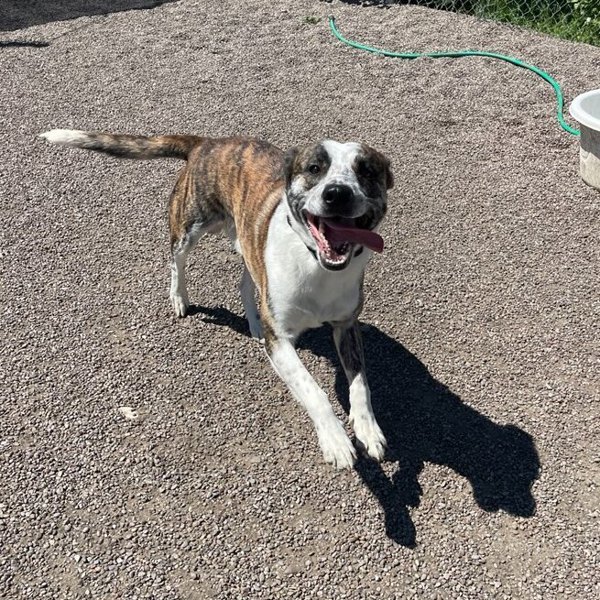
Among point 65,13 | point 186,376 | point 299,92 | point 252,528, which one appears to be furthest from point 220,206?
point 65,13

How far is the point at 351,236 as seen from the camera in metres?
3.06

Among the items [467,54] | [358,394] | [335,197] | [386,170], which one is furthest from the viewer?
[467,54]

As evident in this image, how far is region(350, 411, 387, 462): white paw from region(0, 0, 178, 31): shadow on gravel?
352 inches

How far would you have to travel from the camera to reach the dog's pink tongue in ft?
10.0

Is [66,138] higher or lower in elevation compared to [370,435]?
higher

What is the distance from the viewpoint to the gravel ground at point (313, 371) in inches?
126

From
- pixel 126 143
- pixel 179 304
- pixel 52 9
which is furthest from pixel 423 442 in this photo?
pixel 52 9

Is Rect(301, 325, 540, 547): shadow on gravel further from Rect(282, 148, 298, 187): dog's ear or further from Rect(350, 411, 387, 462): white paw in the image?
Rect(282, 148, 298, 187): dog's ear

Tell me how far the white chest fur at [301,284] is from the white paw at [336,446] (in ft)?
1.89

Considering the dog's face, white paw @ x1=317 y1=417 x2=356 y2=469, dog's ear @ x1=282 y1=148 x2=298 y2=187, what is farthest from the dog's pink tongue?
white paw @ x1=317 y1=417 x2=356 y2=469

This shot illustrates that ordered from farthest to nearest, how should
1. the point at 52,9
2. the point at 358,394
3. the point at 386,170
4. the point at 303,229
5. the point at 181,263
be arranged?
the point at 52,9
the point at 181,263
the point at 386,170
the point at 358,394
the point at 303,229

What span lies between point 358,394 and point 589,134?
3.59 m

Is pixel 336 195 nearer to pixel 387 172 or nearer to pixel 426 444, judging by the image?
pixel 387 172

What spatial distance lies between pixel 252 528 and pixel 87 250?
2.81 meters
